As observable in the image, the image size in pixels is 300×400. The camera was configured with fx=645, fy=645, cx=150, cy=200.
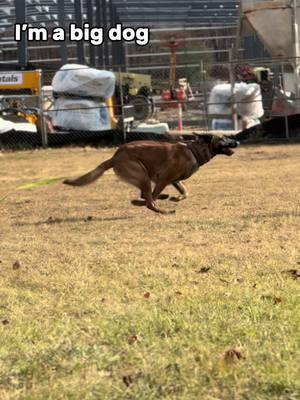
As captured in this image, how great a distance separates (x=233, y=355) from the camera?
2967 mm

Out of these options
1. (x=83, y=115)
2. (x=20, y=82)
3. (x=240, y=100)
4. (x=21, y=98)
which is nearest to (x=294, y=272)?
(x=83, y=115)

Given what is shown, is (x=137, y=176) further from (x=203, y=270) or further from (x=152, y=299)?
(x=152, y=299)

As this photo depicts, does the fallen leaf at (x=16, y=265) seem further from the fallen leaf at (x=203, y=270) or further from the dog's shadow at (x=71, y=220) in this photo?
the dog's shadow at (x=71, y=220)

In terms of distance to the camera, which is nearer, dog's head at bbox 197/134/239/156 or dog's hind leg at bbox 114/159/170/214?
dog's hind leg at bbox 114/159/170/214

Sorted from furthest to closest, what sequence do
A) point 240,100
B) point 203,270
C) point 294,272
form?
point 240,100, point 203,270, point 294,272

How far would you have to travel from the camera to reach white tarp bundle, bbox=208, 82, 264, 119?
1902 centimetres

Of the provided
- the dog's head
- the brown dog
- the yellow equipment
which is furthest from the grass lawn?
the yellow equipment

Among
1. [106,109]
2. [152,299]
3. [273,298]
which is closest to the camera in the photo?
[273,298]

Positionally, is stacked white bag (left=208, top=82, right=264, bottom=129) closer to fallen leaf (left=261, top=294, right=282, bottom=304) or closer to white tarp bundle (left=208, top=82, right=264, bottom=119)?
white tarp bundle (left=208, top=82, right=264, bottom=119)

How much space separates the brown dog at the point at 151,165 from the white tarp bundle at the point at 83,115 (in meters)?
10.6

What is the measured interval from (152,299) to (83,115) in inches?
556

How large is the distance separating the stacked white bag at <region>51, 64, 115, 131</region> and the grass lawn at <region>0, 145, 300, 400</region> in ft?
32.1

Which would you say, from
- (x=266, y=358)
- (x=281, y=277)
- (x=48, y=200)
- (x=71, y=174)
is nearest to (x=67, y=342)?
(x=266, y=358)

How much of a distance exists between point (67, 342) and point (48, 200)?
17.8 feet
